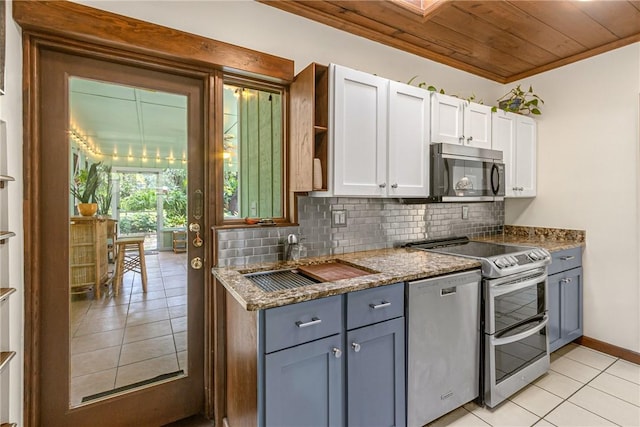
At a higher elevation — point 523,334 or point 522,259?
point 522,259

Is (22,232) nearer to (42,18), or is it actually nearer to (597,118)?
(42,18)

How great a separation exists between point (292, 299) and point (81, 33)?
162 cm

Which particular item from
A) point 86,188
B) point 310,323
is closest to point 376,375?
point 310,323

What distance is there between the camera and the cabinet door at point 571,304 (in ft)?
8.79

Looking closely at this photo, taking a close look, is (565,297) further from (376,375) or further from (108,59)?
(108,59)

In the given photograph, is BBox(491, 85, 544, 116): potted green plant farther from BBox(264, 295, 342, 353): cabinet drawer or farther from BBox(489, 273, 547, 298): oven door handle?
BBox(264, 295, 342, 353): cabinet drawer

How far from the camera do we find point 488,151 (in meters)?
2.68

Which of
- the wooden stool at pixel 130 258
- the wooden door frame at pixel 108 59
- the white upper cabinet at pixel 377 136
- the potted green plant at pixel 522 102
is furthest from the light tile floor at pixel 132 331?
A: the potted green plant at pixel 522 102

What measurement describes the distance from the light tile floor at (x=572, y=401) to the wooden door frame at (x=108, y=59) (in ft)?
4.91

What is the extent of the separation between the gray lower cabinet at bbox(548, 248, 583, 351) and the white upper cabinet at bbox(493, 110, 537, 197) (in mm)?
711

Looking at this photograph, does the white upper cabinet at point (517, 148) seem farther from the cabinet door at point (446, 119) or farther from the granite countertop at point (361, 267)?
the granite countertop at point (361, 267)

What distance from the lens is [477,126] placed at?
266 centimetres

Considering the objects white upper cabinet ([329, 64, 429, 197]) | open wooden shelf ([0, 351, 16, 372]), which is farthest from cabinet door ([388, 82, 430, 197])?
open wooden shelf ([0, 351, 16, 372])

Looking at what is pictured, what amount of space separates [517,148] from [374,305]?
244 centimetres
